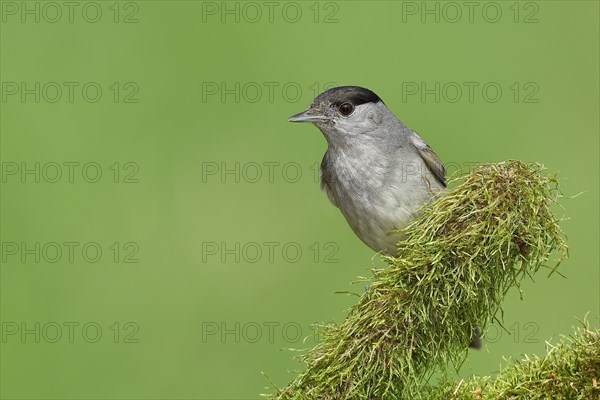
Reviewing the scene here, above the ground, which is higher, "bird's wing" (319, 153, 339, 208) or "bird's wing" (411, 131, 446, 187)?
"bird's wing" (411, 131, 446, 187)

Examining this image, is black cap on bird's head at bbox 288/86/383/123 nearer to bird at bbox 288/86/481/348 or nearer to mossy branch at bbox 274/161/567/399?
bird at bbox 288/86/481/348

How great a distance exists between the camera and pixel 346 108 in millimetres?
6293

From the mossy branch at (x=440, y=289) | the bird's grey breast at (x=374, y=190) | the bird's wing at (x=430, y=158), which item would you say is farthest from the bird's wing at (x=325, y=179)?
the mossy branch at (x=440, y=289)

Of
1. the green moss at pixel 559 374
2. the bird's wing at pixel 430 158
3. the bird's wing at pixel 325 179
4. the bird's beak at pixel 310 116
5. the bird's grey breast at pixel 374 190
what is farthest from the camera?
the bird's wing at pixel 325 179

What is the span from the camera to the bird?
19.9 feet

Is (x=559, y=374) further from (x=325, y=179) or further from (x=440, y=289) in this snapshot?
(x=325, y=179)

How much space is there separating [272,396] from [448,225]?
1215mm

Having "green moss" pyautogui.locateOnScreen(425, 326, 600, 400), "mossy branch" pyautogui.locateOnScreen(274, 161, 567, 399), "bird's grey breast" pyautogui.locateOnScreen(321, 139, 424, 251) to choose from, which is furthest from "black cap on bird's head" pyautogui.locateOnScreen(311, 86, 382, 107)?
"green moss" pyautogui.locateOnScreen(425, 326, 600, 400)

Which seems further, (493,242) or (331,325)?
(331,325)

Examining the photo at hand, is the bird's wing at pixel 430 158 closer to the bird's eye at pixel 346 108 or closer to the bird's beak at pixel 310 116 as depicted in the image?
the bird's eye at pixel 346 108

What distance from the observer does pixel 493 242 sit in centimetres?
388

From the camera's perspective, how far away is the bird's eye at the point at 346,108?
627 cm

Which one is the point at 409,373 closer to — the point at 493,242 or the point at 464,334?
the point at 464,334

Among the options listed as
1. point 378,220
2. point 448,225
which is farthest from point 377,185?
point 448,225
